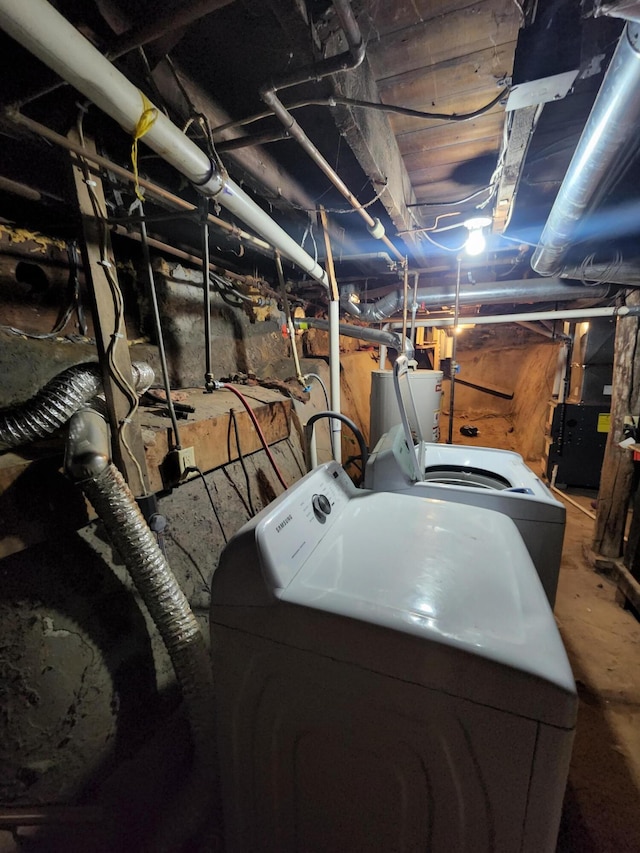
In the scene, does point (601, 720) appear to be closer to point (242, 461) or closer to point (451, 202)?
point (242, 461)

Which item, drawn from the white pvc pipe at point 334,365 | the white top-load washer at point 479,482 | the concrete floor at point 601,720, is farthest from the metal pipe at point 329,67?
the concrete floor at point 601,720

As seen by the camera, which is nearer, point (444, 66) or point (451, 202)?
point (444, 66)

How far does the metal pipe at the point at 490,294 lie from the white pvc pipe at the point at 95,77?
2391 millimetres

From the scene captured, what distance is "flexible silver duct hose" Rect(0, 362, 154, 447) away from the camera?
0.97 m

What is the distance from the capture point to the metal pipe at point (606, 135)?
2.56ft

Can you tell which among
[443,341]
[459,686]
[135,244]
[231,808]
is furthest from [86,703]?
[443,341]

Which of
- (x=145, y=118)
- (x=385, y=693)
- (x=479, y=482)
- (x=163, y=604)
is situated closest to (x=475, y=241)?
(x=479, y=482)

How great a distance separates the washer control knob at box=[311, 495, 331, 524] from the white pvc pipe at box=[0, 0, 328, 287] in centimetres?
111

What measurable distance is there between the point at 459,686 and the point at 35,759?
140 centimetres

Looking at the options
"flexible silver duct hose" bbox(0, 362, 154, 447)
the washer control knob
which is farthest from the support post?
"flexible silver duct hose" bbox(0, 362, 154, 447)

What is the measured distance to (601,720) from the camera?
157cm

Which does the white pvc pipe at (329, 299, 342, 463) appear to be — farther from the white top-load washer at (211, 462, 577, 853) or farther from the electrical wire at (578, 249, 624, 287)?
the electrical wire at (578, 249, 624, 287)

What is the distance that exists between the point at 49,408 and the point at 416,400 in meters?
2.75

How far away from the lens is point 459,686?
1.94ft
